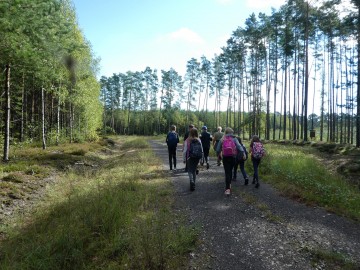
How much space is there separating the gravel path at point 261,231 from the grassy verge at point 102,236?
0.53 m

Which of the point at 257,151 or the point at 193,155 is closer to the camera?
the point at 193,155

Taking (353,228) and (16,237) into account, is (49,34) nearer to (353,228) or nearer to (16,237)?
(16,237)

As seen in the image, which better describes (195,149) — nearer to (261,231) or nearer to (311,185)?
(261,231)

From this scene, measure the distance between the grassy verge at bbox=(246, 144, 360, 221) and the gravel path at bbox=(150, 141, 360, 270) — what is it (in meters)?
0.56

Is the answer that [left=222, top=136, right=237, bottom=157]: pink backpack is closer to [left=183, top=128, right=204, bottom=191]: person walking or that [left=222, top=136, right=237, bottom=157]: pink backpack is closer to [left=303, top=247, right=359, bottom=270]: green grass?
[left=183, top=128, right=204, bottom=191]: person walking

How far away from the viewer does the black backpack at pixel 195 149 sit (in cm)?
930

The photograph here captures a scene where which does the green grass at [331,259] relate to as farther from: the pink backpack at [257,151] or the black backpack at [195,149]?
the pink backpack at [257,151]

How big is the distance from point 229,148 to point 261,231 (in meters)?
3.28

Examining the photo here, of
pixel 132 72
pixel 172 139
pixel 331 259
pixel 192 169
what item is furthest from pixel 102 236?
pixel 132 72

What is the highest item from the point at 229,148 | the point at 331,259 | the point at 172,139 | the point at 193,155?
the point at 172,139

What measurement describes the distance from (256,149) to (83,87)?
2163 centimetres

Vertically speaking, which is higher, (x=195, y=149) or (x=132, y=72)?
(x=132, y=72)

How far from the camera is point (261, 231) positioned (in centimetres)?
576

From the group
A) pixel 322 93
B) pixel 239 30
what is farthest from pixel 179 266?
pixel 322 93
